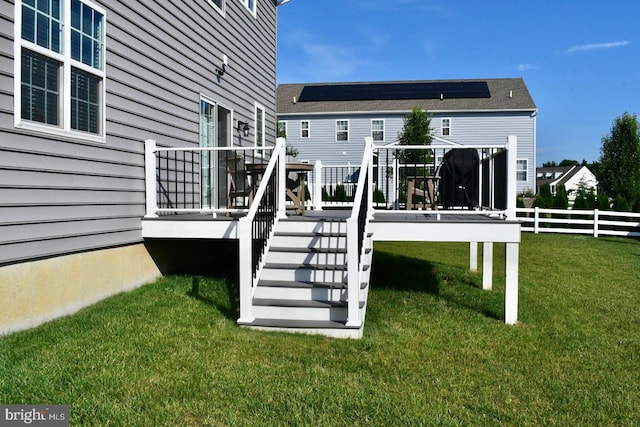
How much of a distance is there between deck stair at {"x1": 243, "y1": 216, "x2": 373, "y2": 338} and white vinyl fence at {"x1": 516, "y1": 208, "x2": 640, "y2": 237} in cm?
1078

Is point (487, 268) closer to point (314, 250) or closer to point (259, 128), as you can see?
point (314, 250)

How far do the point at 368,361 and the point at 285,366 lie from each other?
0.65m

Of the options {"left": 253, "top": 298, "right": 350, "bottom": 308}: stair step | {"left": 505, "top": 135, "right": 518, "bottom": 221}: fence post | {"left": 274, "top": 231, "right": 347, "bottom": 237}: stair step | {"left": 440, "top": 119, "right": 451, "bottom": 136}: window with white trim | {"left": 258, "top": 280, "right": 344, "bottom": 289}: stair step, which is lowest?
{"left": 253, "top": 298, "right": 350, "bottom": 308}: stair step

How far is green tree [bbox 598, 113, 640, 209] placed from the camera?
23.8 metres

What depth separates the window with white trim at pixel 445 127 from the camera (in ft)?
77.6

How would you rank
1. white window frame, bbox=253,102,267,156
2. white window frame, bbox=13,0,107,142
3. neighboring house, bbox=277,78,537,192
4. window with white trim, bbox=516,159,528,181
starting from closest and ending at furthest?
white window frame, bbox=13,0,107,142, white window frame, bbox=253,102,267,156, window with white trim, bbox=516,159,528,181, neighboring house, bbox=277,78,537,192

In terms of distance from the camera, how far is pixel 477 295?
21.1ft

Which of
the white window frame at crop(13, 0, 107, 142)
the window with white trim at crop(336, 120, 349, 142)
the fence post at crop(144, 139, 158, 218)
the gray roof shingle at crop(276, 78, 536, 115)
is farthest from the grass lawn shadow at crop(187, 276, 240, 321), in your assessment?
the gray roof shingle at crop(276, 78, 536, 115)

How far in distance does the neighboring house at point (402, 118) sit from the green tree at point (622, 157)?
4.44m

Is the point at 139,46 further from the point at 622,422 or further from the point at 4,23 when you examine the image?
the point at 622,422

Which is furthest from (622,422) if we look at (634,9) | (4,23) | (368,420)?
(634,9)

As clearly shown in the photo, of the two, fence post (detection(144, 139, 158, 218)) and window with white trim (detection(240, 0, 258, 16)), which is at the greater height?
window with white trim (detection(240, 0, 258, 16))

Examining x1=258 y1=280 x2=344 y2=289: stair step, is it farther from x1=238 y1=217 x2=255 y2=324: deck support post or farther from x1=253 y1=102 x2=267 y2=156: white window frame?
x1=253 y1=102 x2=267 y2=156: white window frame

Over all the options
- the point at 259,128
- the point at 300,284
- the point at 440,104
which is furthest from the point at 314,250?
the point at 440,104
